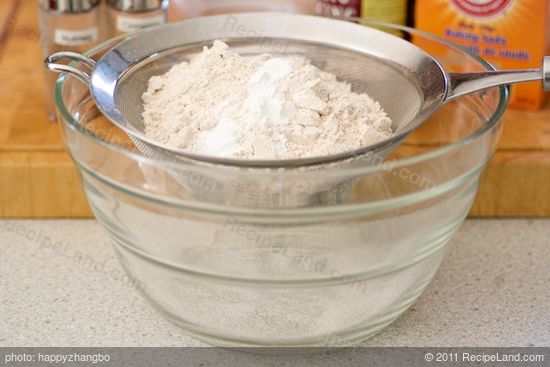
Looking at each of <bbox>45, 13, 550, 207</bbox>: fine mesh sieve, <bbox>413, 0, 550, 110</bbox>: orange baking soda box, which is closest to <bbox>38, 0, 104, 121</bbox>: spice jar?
<bbox>45, 13, 550, 207</bbox>: fine mesh sieve

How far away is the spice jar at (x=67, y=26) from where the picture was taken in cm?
121

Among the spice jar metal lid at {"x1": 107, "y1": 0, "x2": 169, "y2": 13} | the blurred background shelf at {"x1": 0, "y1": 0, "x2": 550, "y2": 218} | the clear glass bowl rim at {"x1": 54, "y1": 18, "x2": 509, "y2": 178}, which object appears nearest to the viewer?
the clear glass bowl rim at {"x1": 54, "y1": 18, "x2": 509, "y2": 178}

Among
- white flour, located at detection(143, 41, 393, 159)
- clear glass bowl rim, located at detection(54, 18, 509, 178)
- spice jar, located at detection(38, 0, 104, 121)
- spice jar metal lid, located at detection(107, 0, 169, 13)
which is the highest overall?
clear glass bowl rim, located at detection(54, 18, 509, 178)

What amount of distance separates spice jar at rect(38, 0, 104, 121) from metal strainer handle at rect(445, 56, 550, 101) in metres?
0.50

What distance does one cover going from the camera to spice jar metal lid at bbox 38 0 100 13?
3.96ft

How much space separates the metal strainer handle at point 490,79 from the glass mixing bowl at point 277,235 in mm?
14

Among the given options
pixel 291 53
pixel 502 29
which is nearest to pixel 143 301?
pixel 291 53

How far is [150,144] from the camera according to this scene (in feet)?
2.89

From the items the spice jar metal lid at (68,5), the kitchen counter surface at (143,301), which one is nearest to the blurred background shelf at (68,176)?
the kitchen counter surface at (143,301)

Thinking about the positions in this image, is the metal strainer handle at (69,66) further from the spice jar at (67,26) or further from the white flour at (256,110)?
the spice jar at (67,26)

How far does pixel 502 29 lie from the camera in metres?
1.24

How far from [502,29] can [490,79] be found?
1.08 ft

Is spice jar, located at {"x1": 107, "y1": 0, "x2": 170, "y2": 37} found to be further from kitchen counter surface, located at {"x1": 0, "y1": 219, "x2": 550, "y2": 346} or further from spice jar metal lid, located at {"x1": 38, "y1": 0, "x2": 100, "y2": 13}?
kitchen counter surface, located at {"x1": 0, "y1": 219, "x2": 550, "y2": 346}

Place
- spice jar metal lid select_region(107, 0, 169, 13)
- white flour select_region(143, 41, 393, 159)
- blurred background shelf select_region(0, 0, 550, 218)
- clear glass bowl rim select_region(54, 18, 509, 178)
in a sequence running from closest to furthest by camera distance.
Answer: clear glass bowl rim select_region(54, 18, 509, 178), white flour select_region(143, 41, 393, 159), blurred background shelf select_region(0, 0, 550, 218), spice jar metal lid select_region(107, 0, 169, 13)
